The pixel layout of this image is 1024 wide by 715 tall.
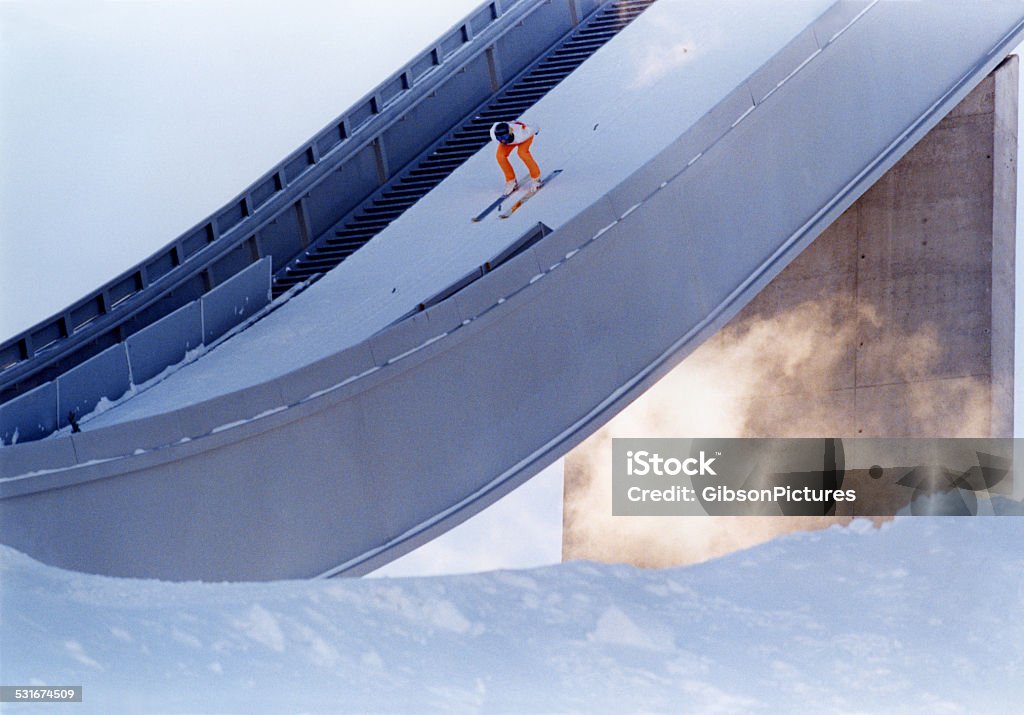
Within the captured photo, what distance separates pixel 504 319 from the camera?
7441 mm

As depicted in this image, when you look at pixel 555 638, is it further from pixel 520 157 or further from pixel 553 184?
pixel 520 157

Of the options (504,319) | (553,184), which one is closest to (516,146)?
(553,184)

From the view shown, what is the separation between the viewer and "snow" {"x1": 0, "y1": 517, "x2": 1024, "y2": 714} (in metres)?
5.10

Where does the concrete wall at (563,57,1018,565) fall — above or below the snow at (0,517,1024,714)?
above

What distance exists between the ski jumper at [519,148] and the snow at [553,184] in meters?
0.17

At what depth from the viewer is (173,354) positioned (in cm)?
809

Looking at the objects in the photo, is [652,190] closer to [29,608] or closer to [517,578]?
[517,578]

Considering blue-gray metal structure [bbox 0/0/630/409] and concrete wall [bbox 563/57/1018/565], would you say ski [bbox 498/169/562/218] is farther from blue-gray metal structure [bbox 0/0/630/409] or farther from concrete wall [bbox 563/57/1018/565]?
concrete wall [bbox 563/57/1018/565]

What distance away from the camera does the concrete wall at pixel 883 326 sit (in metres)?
11.1

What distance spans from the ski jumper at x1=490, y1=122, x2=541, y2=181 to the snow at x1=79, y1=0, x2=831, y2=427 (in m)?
0.17

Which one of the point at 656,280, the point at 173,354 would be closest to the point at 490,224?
the point at 656,280

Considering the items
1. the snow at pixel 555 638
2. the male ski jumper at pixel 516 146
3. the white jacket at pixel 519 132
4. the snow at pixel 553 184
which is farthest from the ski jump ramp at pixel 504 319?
the snow at pixel 555 638

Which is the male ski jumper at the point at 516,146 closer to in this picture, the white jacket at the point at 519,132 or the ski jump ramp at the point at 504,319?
the white jacket at the point at 519,132

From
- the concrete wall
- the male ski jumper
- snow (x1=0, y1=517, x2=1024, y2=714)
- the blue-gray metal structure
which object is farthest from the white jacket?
snow (x1=0, y1=517, x2=1024, y2=714)
